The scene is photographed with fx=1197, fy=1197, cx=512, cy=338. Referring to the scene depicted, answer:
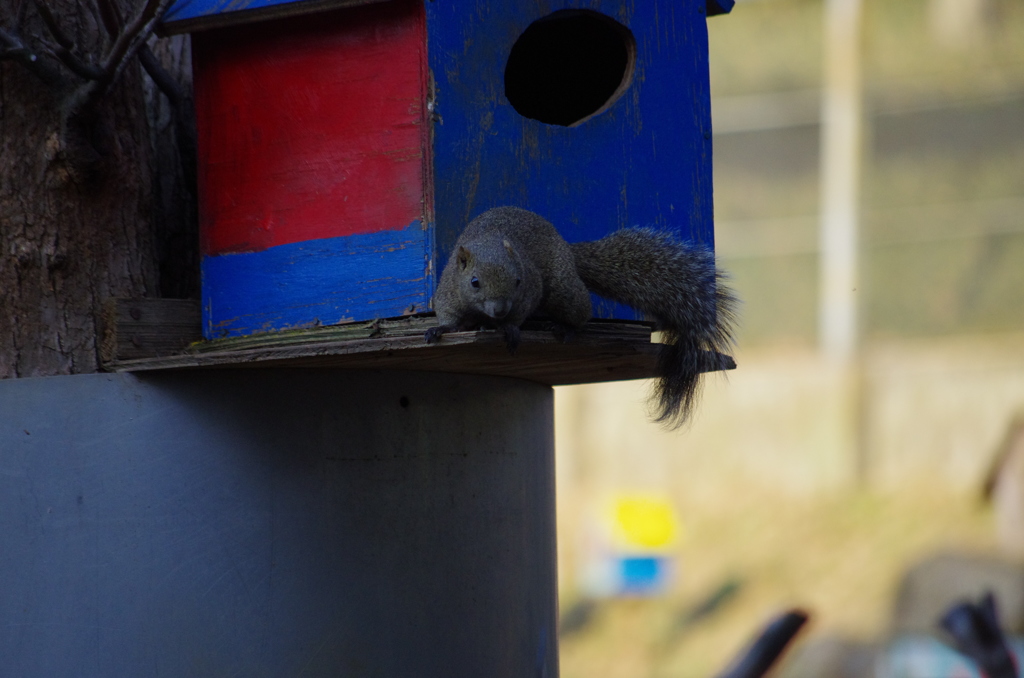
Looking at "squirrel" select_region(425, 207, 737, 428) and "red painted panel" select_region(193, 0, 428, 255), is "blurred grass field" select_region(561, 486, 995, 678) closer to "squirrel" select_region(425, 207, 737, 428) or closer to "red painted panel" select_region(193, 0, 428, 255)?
"squirrel" select_region(425, 207, 737, 428)

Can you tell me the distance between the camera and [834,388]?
9.31m

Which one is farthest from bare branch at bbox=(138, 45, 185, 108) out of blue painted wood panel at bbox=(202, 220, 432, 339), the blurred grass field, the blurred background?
the blurred grass field

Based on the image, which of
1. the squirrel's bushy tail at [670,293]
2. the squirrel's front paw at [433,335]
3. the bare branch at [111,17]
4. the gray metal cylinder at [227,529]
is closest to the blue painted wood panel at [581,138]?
the squirrel's bushy tail at [670,293]

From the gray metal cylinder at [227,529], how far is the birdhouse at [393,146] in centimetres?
23

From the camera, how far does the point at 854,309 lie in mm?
9609

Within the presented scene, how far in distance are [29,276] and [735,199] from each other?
26.9ft

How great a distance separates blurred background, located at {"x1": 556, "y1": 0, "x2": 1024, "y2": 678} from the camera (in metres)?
8.69

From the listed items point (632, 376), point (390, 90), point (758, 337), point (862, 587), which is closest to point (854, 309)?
point (758, 337)

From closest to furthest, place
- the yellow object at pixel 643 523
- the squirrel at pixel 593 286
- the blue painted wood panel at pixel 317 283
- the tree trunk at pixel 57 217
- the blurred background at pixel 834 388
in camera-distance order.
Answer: the squirrel at pixel 593 286 < the blue painted wood panel at pixel 317 283 < the tree trunk at pixel 57 217 < the blurred background at pixel 834 388 < the yellow object at pixel 643 523

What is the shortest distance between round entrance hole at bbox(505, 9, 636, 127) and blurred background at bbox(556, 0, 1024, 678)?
5265 mm

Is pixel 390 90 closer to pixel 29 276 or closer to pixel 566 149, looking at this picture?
pixel 566 149

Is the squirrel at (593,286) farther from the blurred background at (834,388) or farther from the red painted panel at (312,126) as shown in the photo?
the blurred background at (834,388)

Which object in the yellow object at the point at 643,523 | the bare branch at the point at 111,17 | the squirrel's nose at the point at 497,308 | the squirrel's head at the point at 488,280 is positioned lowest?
the yellow object at the point at 643,523

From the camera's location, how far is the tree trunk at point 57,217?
8.80ft
